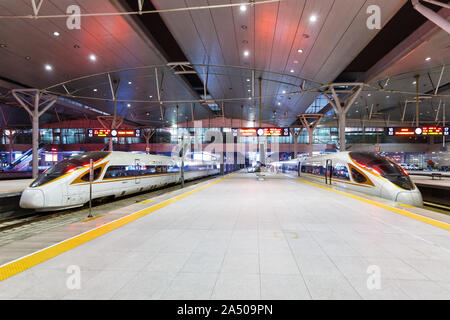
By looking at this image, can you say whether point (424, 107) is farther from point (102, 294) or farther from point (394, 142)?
point (102, 294)

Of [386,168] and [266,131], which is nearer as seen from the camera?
[386,168]

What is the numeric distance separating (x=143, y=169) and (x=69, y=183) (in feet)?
18.3

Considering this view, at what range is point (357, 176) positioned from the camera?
34.7 feet

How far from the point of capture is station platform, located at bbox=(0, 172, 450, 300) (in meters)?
2.52

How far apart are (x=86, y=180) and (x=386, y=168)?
39.0 feet

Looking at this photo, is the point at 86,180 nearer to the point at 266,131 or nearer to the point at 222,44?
the point at 222,44

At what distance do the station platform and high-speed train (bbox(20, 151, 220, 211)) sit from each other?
386 centimetres

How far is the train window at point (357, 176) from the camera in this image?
400 inches

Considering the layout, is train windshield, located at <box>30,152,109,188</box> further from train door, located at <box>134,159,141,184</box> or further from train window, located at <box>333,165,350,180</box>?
train window, located at <box>333,165,350,180</box>

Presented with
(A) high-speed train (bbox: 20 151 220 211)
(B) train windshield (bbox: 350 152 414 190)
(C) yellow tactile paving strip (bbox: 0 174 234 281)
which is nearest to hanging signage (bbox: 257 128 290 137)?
(B) train windshield (bbox: 350 152 414 190)

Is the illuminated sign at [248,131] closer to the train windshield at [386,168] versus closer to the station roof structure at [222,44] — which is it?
the station roof structure at [222,44]

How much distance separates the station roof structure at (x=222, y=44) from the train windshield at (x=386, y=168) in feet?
18.8

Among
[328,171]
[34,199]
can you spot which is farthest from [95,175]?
[328,171]

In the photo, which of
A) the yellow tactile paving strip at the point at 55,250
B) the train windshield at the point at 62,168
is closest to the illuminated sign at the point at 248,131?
the train windshield at the point at 62,168
